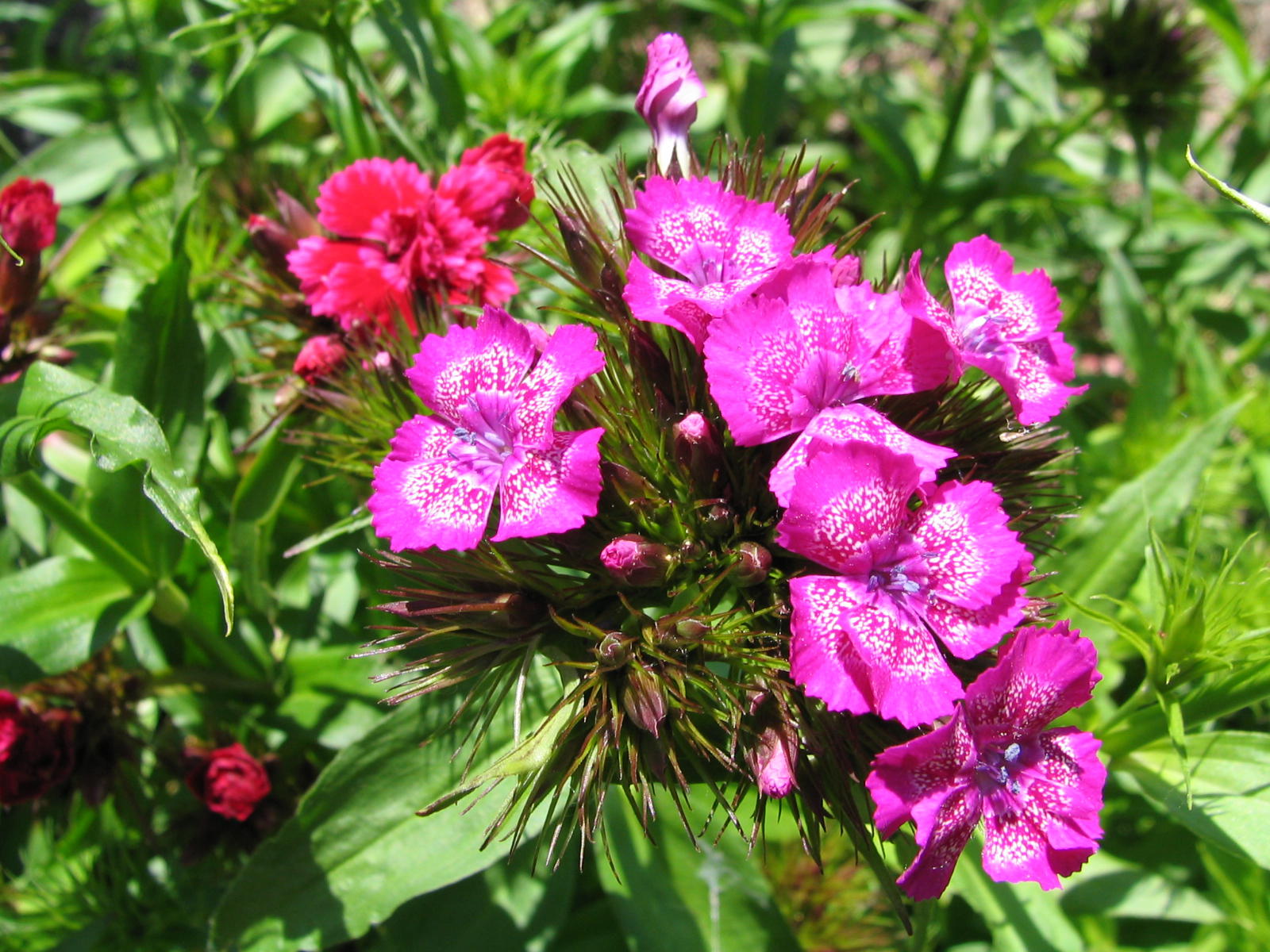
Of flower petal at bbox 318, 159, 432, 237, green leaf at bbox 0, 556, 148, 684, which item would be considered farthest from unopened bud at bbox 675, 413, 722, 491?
green leaf at bbox 0, 556, 148, 684

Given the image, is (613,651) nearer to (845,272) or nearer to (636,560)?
(636,560)

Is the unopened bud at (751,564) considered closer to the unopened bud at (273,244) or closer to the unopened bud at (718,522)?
the unopened bud at (718,522)

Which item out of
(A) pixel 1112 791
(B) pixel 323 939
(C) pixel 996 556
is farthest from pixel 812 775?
(A) pixel 1112 791

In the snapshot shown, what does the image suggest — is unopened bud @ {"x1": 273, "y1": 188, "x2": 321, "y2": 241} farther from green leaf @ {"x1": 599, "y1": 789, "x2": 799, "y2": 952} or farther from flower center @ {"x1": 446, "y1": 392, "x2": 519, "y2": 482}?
green leaf @ {"x1": 599, "y1": 789, "x2": 799, "y2": 952}

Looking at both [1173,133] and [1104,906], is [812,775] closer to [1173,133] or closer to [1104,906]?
[1104,906]

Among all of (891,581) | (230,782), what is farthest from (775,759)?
(230,782)

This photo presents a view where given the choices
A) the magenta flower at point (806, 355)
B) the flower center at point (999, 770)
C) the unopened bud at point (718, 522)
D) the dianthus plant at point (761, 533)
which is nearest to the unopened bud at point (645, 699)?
the dianthus plant at point (761, 533)
